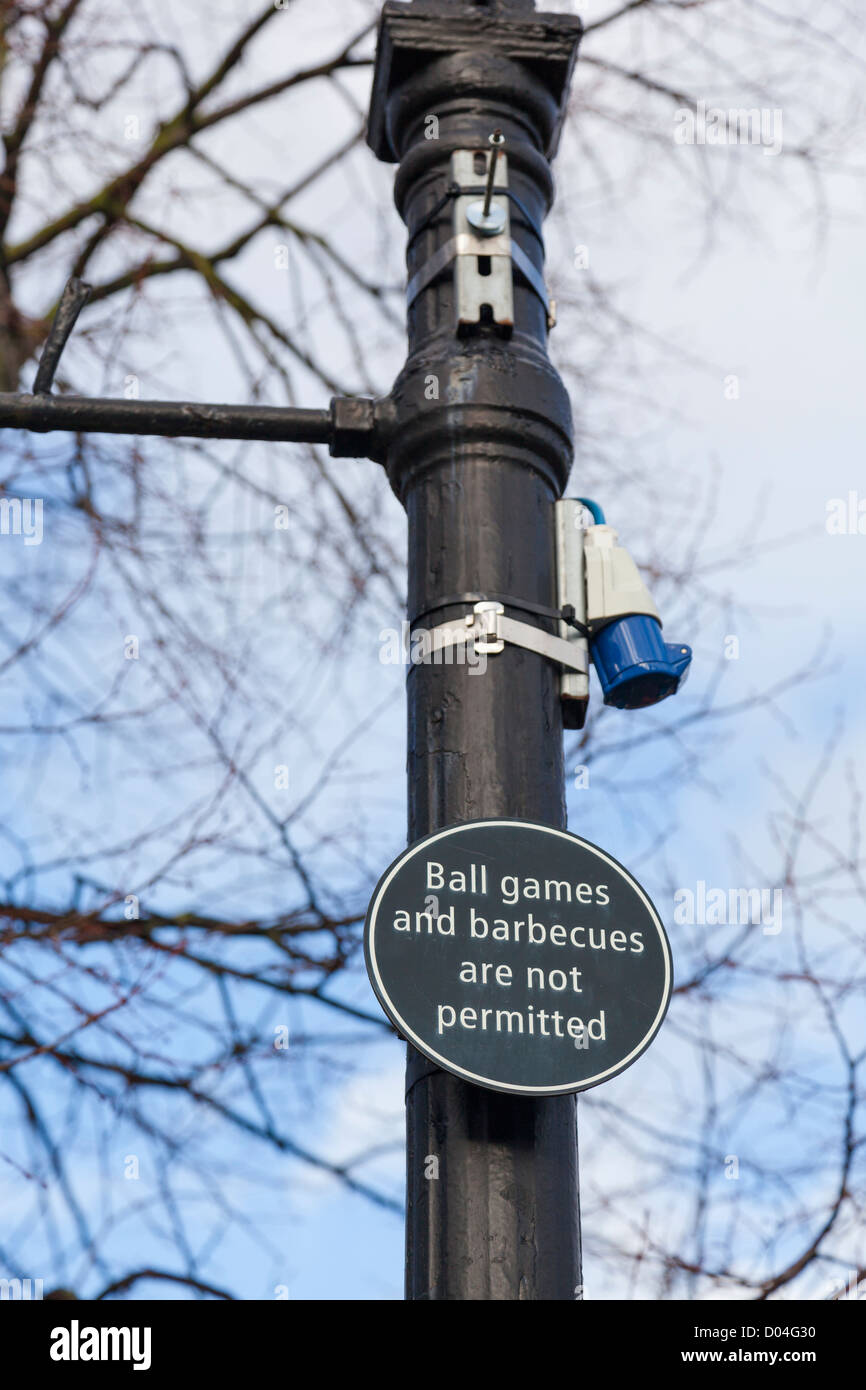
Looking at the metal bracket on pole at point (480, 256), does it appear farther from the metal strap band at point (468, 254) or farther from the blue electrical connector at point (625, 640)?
the blue electrical connector at point (625, 640)

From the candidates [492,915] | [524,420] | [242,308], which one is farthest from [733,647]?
[492,915]

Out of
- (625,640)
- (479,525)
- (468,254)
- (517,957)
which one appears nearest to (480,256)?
(468,254)

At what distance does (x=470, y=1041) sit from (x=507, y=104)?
2.24 meters

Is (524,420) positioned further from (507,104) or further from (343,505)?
(343,505)

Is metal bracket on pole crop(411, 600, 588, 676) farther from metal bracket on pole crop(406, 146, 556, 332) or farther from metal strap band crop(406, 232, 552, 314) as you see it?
metal strap band crop(406, 232, 552, 314)

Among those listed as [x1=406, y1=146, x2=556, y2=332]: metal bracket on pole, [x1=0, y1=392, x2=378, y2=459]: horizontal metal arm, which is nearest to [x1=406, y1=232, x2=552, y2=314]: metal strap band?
[x1=406, y1=146, x2=556, y2=332]: metal bracket on pole

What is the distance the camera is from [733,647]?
273 inches

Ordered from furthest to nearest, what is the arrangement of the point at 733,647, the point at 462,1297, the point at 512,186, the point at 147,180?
the point at 147,180, the point at 733,647, the point at 512,186, the point at 462,1297

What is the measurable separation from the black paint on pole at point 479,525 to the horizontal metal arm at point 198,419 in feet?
0.31

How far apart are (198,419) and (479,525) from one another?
70 centimetres

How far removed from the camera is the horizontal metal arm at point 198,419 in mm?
3736

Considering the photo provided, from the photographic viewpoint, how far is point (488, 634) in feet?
10.9

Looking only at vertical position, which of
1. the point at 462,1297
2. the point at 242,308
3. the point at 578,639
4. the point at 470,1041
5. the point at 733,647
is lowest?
the point at 462,1297

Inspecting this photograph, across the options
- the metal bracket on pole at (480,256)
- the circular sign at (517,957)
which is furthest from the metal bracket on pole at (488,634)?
the metal bracket on pole at (480,256)
